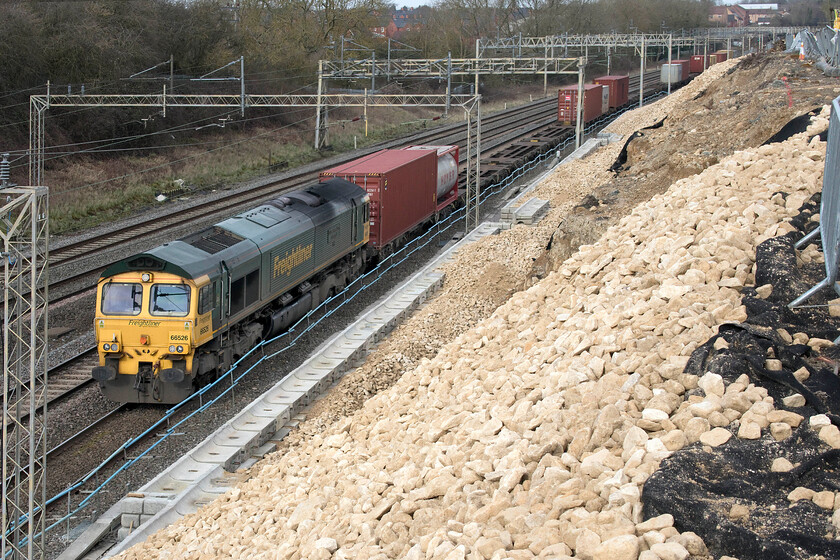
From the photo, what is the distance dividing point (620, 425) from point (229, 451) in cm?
801

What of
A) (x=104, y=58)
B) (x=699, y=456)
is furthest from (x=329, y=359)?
(x=104, y=58)

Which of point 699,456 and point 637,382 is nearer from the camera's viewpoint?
point 699,456

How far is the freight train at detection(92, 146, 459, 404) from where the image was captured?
16594 mm

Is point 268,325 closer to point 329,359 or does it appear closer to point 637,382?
point 329,359

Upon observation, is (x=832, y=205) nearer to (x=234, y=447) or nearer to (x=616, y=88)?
(x=234, y=447)

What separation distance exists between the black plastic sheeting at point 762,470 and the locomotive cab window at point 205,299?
10.8 m

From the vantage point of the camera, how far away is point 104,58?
47.6 metres

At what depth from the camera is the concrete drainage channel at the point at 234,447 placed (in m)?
12.1

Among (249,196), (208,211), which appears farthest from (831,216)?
(249,196)

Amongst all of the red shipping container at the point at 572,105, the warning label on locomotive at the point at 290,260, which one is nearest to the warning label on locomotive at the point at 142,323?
the warning label on locomotive at the point at 290,260

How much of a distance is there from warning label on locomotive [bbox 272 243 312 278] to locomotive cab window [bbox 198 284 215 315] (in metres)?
2.98

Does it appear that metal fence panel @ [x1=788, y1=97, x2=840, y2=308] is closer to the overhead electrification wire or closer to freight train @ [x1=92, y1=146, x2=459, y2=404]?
freight train @ [x1=92, y1=146, x2=459, y2=404]

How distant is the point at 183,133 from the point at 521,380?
45.2 m

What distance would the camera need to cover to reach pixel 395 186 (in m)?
27.6
